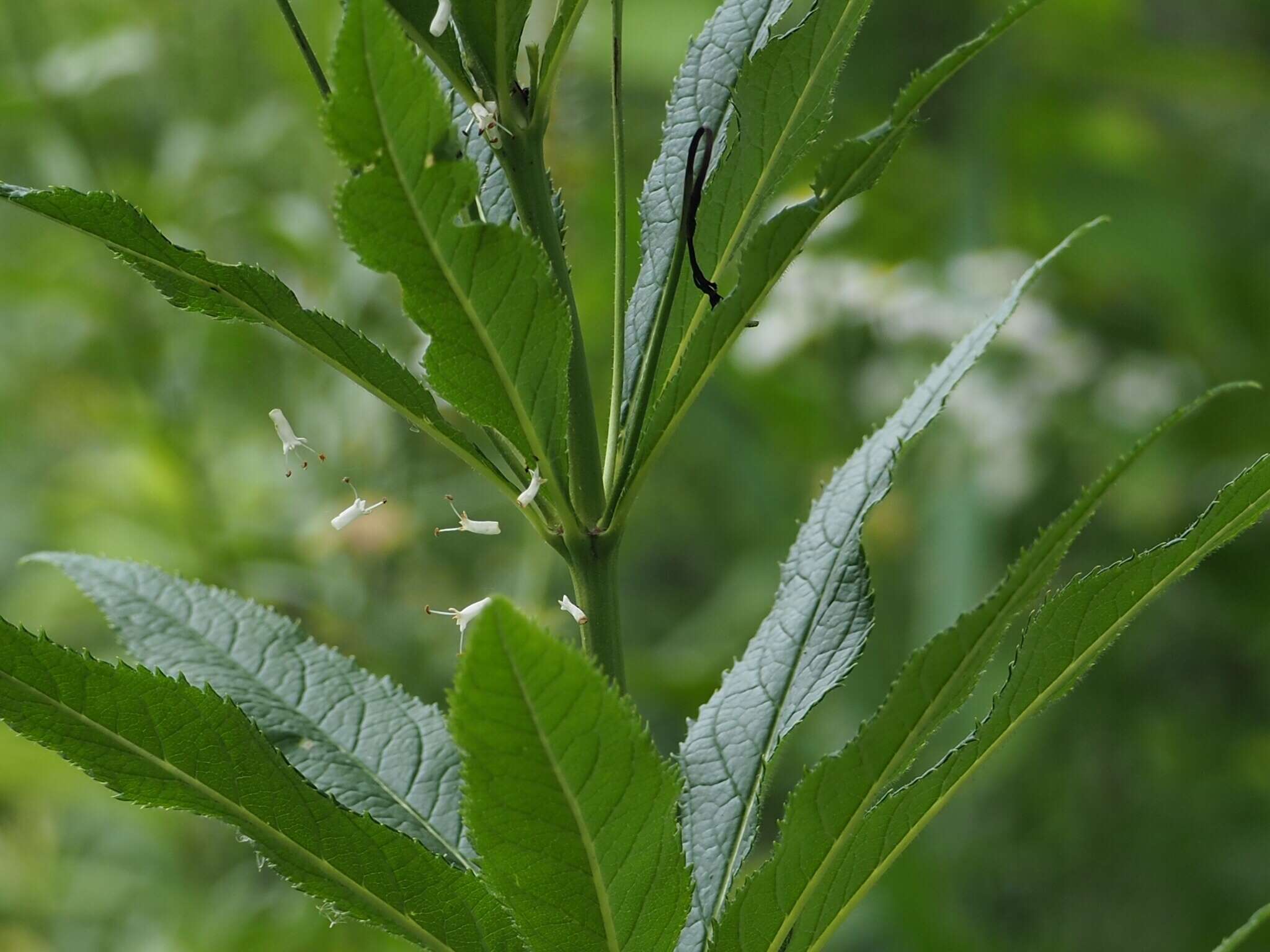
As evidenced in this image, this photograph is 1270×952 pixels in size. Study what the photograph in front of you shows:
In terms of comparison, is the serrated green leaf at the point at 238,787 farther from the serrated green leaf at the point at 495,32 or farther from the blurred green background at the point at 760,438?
the blurred green background at the point at 760,438

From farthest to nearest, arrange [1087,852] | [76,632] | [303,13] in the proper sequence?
[1087,852] → [76,632] → [303,13]

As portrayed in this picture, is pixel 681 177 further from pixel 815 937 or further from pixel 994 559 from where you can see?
pixel 994 559

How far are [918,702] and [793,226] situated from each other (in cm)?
12

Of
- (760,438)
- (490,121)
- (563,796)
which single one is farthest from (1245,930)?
(760,438)

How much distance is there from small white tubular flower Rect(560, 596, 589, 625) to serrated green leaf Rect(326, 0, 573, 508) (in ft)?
0.10

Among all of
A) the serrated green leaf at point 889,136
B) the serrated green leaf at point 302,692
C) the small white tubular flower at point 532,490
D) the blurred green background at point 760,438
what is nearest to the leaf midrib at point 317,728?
the serrated green leaf at point 302,692

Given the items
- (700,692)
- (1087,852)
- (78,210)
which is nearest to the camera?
(78,210)

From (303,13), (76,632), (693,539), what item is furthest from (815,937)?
(693,539)

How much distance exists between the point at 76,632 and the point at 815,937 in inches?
55.9

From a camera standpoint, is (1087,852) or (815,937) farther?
(1087,852)

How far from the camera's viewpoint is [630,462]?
1.24 feet

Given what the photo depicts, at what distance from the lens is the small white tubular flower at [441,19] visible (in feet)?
1.08

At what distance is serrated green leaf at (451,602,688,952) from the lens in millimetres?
252

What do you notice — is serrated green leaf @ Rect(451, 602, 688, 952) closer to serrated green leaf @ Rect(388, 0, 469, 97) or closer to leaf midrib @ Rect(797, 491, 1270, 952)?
leaf midrib @ Rect(797, 491, 1270, 952)
